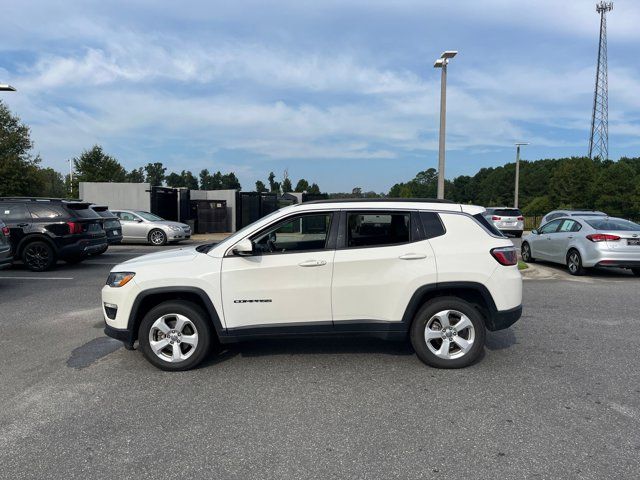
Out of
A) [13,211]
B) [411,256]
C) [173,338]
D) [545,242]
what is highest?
[13,211]

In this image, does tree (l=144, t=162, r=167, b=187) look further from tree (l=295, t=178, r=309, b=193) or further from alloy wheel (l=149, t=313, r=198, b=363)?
alloy wheel (l=149, t=313, r=198, b=363)

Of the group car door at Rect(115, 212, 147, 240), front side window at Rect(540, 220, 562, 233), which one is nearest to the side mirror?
front side window at Rect(540, 220, 562, 233)

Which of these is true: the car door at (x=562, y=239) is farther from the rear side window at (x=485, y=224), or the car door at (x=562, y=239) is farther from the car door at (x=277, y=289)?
the car door at (x=277, y=289)

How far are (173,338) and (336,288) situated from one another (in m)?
1.66

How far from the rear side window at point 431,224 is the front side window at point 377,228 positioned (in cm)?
15

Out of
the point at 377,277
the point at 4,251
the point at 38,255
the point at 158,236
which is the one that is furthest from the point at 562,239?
the point at 158,236

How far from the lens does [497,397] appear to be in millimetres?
4199

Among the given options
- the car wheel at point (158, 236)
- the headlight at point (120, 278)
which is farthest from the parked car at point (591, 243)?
the car wheel at point (158, 236)

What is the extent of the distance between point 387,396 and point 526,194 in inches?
3807

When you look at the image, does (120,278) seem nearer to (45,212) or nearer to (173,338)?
(173,338)

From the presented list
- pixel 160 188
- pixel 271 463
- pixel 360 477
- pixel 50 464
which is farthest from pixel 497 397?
pixel 160 188

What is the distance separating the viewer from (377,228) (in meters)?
4.97

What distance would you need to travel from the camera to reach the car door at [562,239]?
39.0ft

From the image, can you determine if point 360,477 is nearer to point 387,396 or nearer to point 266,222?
point 387,396
